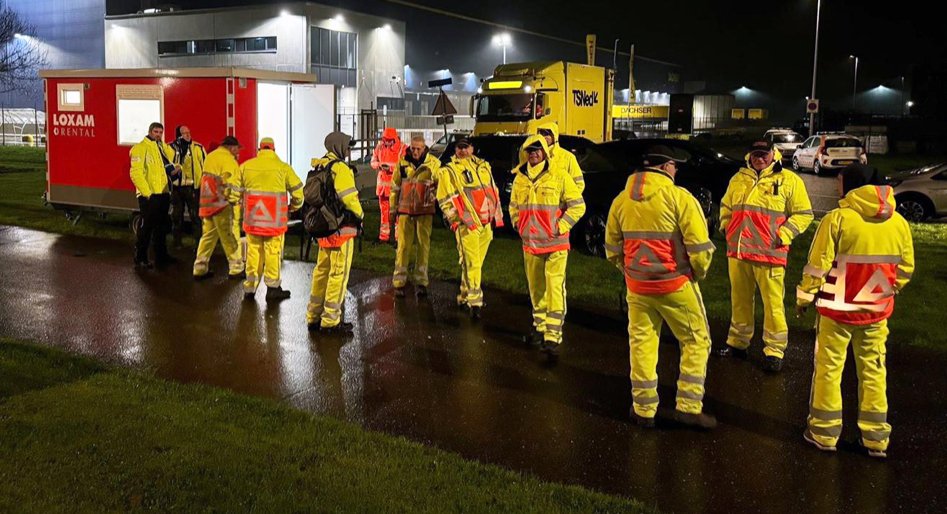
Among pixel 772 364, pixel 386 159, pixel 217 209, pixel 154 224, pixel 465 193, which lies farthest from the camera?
pixel 386 159

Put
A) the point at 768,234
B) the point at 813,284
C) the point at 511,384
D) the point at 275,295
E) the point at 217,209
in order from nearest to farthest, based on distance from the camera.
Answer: the point at 813,284
the point at 511,384
the point at 768,234
the point at 275,295
the point at 217,209

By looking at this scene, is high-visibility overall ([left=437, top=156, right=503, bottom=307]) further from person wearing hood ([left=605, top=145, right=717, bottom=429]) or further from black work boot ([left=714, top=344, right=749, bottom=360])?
person wearing hood ([left=605, top=145, right=717, bottom=429])

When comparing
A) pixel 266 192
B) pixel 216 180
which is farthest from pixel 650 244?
pixel 216 180

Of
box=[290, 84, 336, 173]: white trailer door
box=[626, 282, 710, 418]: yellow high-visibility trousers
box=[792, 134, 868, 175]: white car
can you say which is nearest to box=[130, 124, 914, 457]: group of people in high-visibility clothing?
box=[626, 282, 710, 418]: yellow high-visibility trousers

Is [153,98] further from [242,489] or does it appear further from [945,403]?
[945,403]

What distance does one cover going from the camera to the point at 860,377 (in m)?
5.42

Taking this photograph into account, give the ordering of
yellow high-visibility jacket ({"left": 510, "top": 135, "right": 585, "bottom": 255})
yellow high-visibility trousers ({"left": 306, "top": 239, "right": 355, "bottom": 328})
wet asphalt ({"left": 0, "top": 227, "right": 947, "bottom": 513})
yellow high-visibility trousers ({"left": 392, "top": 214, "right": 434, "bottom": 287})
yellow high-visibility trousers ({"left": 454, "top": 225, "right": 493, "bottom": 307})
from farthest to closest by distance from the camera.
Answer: yellow high-visibility trousers ({"left": 392, "top": 214, "right": 434, "bottom": 287}) → yellow high-visibility trousers ({"left": 454, "top": 225, "right": 493, "bottom": 307}) → yellow high-visibility trousers ({"left": 306, "top": 239, "right": 355, "bottom": 328}) → yellow high-visibility jacket ({"left": 510, "top": 135, "right": 585, "bottom": 255}) → wet asphalt ({"left": 0, "top": 227, "right": 947, "bottom": 513})

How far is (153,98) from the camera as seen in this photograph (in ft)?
44.2

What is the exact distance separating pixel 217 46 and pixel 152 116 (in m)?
37.9

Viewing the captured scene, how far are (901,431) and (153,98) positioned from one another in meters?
11.7

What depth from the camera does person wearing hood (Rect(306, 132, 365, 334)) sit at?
26.5ft

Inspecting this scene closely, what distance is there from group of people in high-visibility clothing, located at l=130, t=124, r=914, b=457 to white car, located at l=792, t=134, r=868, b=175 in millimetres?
23616

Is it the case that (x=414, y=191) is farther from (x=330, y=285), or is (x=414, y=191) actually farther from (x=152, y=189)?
(x=152, y=189)

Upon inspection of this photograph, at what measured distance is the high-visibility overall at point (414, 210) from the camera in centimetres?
1001
